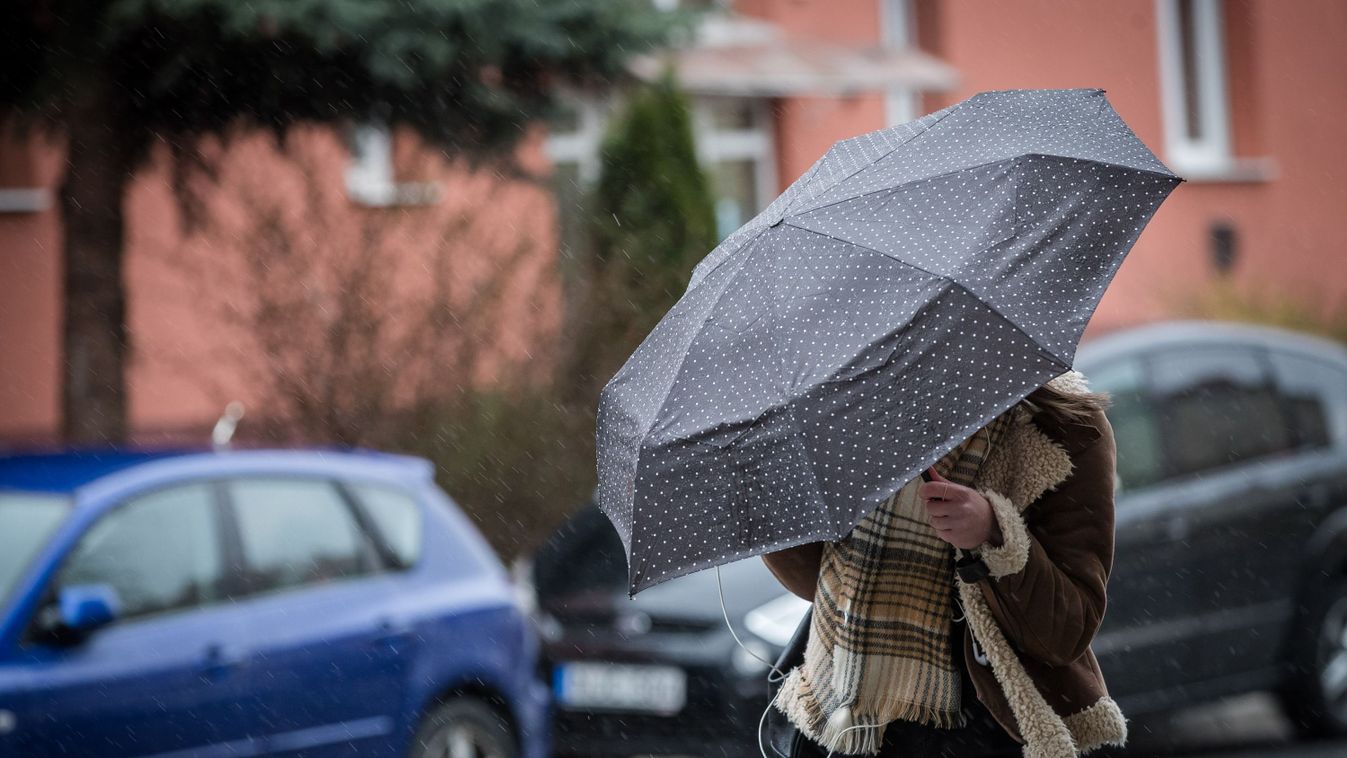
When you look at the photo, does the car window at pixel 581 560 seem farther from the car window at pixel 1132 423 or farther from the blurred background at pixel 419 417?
the car window at pixel 1132 423

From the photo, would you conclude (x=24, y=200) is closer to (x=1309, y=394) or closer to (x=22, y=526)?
(x=22, y=526)

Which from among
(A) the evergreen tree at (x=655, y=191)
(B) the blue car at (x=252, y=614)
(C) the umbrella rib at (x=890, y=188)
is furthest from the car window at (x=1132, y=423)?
(A) the evergreen tree at (x=655, y=191)

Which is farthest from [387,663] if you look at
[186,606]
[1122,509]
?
[1122,509]

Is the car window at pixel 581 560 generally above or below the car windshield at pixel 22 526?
below

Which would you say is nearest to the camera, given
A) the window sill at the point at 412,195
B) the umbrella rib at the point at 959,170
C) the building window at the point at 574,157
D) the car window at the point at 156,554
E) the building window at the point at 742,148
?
the umbrella rib at the point at 959,170

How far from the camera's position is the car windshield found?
215 inches

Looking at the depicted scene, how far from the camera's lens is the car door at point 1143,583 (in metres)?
7.17

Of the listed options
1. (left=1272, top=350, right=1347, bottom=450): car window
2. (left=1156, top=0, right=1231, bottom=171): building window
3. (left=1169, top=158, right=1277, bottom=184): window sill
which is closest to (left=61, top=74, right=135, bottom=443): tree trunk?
(left=1272, top=350, right=1347, bottom=450): car window

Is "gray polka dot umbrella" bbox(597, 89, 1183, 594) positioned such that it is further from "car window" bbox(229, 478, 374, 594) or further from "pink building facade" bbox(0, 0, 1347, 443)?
"pink building facade" bbox(0, 0, 1347, 443)

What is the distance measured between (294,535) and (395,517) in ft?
1.99

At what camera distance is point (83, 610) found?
535 cm

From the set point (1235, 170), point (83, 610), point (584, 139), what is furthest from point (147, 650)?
point (1235, 170)

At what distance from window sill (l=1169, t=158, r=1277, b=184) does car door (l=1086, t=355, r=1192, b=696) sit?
616 inches

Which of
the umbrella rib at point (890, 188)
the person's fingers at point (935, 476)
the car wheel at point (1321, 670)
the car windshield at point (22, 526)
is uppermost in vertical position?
the umbrella rib at point (890, 188)
